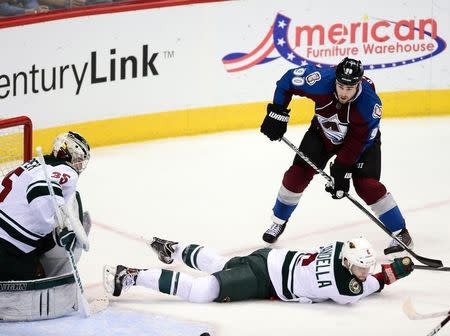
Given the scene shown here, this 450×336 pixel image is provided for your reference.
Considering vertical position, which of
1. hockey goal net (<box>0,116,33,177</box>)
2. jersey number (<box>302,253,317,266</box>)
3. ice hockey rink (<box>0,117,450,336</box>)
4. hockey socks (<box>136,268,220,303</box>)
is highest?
hockey goal net (<box>0,116,33,177</box>)

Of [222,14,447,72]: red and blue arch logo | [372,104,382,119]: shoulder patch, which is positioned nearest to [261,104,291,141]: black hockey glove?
[372,104,382,119]: shoulder patch

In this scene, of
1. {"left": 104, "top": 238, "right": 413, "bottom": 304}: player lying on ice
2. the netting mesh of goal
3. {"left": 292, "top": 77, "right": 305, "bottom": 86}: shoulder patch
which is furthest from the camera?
the netting mesh of goal

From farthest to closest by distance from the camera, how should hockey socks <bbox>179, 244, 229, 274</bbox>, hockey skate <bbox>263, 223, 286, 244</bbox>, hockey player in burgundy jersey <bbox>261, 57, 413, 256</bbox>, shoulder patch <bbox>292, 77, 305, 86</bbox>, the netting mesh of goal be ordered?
1. the netting mesh of goal
2. hockey skate <bbox>263, 223, 286, 244</bbox>
3. shoulder patch <bbox>292, 77, 305, 86</bbox>
4. hockey player in burgundy jersey <bbox>261, 57, 413, 256</bbox>
5. hockey socks <bbox>179, 244, 229, 274</bbox>

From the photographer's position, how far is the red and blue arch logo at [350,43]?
27.9 feet

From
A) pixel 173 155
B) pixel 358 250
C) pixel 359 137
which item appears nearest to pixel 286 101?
pixel 359 137

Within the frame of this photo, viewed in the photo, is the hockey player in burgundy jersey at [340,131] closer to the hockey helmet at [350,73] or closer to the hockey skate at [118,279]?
the hockey helmet at [350,73]

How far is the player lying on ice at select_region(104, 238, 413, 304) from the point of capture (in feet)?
17.3

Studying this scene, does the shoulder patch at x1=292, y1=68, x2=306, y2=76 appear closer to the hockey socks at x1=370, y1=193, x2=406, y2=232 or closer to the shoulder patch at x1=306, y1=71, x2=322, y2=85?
the shoulder patch at x1=306, y1=71, x2=322, y2=85

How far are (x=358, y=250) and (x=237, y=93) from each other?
3.54 m

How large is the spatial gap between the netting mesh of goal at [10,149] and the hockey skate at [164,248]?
130cm

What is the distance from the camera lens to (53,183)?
16.6 feet

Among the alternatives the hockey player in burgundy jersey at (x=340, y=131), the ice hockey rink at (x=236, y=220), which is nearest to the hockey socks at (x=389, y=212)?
the hockey player in burgundy jersey at (x=340, y=131)

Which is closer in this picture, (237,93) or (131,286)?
(131,286)

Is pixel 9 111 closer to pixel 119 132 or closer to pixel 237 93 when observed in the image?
pixel 119 132
